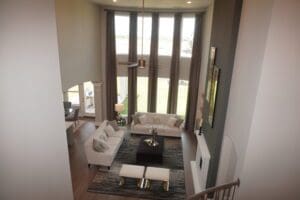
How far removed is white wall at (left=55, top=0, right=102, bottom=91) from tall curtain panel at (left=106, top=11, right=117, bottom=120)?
1.31 ft

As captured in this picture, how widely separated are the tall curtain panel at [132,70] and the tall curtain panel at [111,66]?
28.5 inches

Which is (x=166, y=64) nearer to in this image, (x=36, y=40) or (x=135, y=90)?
(x=135, y=90)

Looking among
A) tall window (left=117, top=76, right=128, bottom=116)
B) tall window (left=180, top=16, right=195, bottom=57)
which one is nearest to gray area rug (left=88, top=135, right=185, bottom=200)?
tall window (left=117, top=76, right=128, bottom=116)

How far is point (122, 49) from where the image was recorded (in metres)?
9.59

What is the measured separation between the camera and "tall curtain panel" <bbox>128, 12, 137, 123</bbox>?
914cm

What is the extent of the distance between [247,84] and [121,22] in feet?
24.0

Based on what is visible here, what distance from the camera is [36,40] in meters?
1.47

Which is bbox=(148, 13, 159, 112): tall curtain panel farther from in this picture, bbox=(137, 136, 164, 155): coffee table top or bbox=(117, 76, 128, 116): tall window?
bbox=(137, 136, 164, 155): coffee table top

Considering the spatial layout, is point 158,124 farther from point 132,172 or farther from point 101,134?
point 132,172

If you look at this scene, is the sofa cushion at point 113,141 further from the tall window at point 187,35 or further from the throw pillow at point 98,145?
the tall window at point 187,35

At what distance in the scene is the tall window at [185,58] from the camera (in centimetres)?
894

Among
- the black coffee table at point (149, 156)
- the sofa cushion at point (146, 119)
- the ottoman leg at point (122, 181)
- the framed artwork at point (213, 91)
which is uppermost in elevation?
the framed artwork at point (213, 91)

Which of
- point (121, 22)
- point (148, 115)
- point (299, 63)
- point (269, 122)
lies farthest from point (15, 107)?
point (121, 22)

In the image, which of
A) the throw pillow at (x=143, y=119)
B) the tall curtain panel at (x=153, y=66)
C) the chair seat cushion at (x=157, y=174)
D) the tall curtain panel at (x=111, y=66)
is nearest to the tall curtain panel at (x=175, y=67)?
the tall curtain panel at (x=153, y=66)
